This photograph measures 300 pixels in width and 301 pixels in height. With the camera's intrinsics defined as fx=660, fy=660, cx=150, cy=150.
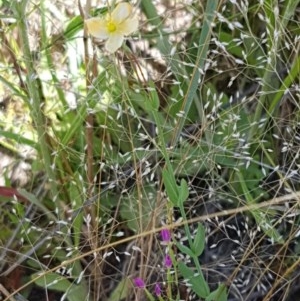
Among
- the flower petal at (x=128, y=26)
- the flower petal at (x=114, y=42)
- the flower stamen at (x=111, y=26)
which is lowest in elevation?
the flower petal at (x=114, y=42)

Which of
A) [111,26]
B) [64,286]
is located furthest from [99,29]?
[64,286]

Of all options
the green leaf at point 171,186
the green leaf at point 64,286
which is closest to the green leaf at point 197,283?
the green leaf at point 171,186

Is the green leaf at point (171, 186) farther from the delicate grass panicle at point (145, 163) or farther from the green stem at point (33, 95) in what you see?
the green stem at point (33, 95)

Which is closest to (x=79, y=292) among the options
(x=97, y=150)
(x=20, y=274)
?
(x=20, y=274)

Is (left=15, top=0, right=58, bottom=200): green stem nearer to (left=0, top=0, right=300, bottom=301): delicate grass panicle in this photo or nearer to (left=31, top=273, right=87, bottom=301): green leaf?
(left=0, top=0, right=300, bottom=301): delicate grass panicle

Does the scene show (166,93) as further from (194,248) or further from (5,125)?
(194,248)

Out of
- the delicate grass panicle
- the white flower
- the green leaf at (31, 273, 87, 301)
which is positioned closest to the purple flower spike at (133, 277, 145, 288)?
the delicate grass panicle
